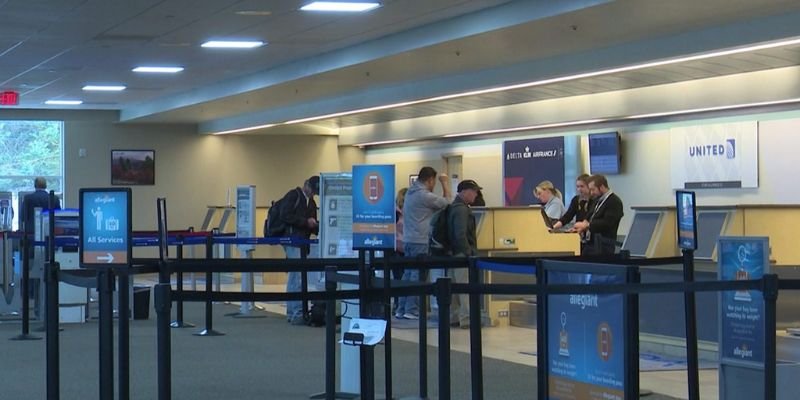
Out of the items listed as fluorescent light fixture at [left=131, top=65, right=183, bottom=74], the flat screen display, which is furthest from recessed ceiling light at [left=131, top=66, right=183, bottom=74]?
the flat screen display

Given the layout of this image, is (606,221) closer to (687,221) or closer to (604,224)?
(604,224)

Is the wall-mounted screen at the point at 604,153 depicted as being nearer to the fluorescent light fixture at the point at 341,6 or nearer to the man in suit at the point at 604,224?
the fluorescent light fixture at the point at 341,6

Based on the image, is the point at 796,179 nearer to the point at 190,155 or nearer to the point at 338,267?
the point at 338,267

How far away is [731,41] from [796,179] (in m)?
4.00

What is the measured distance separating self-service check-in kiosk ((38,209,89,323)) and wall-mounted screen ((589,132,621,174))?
839 cm

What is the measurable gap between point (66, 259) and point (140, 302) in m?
0.99

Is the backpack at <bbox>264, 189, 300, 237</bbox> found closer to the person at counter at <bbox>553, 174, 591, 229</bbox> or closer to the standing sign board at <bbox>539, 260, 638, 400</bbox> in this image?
the person at counter at <bbox>553, 174, 591, 229</bbox>

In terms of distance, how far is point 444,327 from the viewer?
526 centimetres

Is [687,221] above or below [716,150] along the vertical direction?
below

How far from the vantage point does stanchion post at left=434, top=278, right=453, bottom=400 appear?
16.3 feet

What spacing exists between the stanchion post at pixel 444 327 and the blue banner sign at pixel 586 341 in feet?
1.40

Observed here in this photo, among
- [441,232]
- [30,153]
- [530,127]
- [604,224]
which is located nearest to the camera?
[604,224]

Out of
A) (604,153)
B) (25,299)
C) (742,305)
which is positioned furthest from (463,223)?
(604,153)

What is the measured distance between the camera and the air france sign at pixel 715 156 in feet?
54.4
